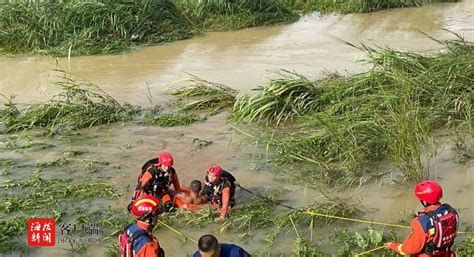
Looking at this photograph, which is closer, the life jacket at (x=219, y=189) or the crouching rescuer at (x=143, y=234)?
the crouching rescuer at (x=143, y=234)

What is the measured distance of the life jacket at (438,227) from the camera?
187 inches

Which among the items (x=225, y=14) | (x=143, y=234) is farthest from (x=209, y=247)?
(x=225, y=14)

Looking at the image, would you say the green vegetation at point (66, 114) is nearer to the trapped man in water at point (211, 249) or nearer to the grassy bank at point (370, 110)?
the grassy bank at point (370, 110)

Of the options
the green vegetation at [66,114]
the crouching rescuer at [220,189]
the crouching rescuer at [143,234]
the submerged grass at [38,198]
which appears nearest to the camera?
the crouching rescuer at [143,234]

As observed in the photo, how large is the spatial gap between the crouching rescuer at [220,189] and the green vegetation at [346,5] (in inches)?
549

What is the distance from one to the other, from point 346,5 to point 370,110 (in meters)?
Result: 12.1

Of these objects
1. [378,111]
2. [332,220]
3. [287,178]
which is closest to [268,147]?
[287,178]

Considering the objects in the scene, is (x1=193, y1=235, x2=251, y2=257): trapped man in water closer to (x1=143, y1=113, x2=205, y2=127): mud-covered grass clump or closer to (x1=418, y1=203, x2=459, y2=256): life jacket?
(x1=418, y1=203, x2=459, y2=256): life jacket

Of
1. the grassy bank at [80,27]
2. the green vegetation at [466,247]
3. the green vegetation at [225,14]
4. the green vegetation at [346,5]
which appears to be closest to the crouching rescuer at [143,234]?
the green vegetation at [466,247]

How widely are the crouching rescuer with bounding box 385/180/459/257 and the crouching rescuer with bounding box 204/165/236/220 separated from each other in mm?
2489

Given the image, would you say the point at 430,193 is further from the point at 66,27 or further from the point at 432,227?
the point at 66,27

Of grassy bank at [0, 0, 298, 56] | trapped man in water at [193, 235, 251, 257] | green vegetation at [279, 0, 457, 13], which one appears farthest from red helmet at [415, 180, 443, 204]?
green vegetation at [279, 0, 457, 13]

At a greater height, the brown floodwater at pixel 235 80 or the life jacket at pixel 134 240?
the life jacket at pixel 134 240

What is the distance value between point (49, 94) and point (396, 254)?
8.41 metres
